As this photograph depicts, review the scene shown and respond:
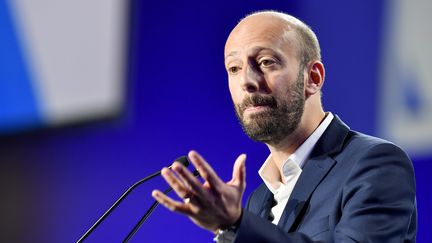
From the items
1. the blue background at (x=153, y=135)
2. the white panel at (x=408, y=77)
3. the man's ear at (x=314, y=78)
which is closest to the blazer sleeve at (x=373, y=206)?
the man's ear at (x=314, y=78)

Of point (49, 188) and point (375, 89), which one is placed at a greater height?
point (49, 188)

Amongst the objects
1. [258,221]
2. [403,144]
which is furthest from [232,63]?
[403,144]

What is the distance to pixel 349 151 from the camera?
2.05 meters

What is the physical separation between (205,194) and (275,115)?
0.69 meters

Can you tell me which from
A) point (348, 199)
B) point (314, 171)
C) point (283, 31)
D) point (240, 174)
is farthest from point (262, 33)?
point (240, 174)

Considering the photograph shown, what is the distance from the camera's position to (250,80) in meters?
2.11

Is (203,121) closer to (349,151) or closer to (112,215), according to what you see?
(112,215)

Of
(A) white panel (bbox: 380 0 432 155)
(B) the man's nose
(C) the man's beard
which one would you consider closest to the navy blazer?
(C) the man's beard

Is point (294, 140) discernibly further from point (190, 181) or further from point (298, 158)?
point (190, 181)

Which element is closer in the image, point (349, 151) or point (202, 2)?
point (349, 151)

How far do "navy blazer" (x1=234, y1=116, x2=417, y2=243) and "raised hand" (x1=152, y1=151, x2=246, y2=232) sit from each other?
73 mm

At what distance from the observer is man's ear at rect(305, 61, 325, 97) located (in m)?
2.27

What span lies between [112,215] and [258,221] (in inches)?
84.6

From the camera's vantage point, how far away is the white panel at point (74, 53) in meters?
3.66
